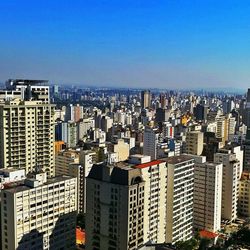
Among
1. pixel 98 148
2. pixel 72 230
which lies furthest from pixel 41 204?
pixel 98 148

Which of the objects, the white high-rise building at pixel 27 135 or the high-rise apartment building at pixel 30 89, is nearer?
the white high-rise building at pixel 27 135

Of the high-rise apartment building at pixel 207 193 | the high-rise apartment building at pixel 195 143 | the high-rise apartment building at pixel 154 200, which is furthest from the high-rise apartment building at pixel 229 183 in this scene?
the high-rise apartment building at pixel 154 200

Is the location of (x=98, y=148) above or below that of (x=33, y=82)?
below

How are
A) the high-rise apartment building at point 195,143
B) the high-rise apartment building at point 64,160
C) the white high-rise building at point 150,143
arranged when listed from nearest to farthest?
1. the high-rise apartment building at point 64,160
2. the high-rise apartment building at point 195,143
3. the white high-rise building at point 150,143

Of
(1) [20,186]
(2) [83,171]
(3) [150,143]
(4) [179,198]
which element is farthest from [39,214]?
(3) [150,143]

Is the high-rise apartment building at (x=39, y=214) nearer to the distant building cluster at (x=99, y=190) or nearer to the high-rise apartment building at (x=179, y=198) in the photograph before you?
the distant building cluster at (x=99, y=190)

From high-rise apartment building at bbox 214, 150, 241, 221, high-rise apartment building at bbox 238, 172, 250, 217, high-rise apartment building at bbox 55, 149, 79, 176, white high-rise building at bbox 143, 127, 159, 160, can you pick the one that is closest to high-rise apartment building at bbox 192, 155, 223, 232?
high-rise apartment building at bbox 214, 150, 241, 221

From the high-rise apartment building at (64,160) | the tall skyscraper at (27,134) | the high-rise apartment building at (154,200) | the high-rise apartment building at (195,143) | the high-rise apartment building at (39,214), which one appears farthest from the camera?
the high-rise apartment building at (195,143)

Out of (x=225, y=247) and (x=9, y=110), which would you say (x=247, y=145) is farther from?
(x=9, y=110)
